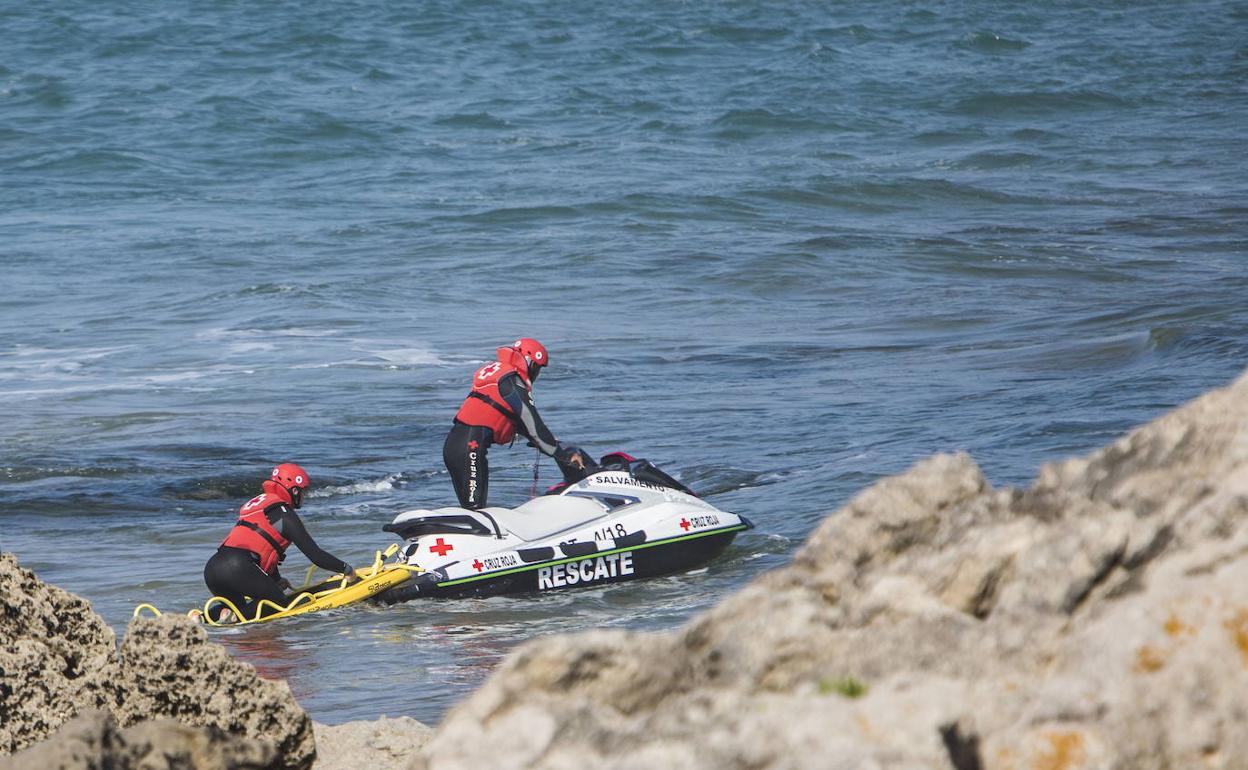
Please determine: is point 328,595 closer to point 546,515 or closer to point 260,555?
point 260,555

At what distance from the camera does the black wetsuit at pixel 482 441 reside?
11844 millimetres

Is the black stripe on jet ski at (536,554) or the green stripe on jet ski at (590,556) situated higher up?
the black stripe on jet ski at (536,554)

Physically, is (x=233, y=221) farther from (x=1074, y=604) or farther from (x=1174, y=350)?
(x=1074, y=604)

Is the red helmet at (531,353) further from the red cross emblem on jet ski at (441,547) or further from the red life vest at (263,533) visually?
the red life vest at (263,533)

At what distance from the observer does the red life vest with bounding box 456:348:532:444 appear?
1195cm

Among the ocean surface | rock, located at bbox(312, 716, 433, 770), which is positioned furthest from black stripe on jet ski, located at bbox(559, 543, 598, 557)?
rock, located at bbox(312, 716, 433, 770)

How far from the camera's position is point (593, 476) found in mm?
11617

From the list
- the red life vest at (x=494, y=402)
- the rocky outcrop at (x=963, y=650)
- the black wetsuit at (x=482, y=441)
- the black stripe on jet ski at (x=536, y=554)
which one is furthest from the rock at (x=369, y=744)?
the red life vest at (x=494, y=402)

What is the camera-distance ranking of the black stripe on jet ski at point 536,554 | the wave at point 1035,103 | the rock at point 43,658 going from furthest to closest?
the wave at point 1035,103 < the black stripe on jet ski at point 536,554 < the rock at point 43,658

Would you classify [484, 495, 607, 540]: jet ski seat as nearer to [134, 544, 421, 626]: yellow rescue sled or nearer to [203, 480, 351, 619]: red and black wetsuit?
[134, 544, 421, 626]: yellow rescue sled

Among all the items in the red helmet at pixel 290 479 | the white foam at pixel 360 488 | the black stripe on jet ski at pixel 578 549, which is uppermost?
the red helmet at pixel 290 479

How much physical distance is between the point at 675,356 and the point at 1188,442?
16.8m

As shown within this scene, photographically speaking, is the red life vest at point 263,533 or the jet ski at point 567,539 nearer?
the red life vest at point 263,533

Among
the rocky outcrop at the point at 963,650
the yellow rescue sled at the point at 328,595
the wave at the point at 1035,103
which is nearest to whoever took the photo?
the rocky outcrop at the point at 963,650
